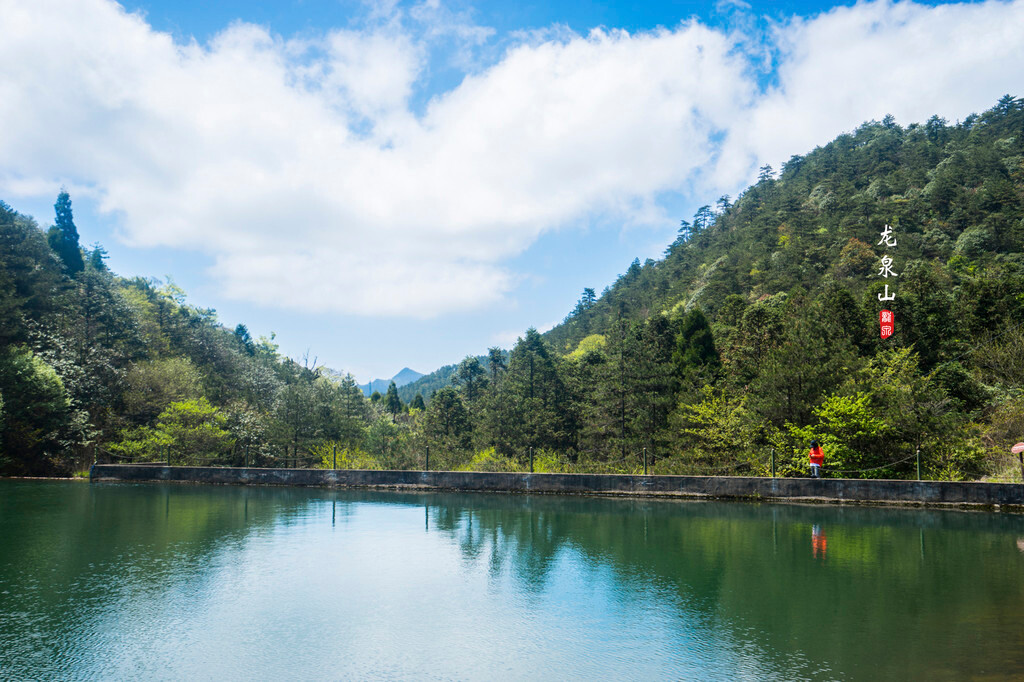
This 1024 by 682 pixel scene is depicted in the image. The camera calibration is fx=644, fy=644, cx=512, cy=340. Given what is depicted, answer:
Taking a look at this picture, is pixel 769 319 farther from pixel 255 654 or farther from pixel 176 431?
pixel 255 654

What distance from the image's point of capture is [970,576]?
9.27 metres

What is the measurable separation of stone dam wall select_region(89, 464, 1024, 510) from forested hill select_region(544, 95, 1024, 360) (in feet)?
40.7

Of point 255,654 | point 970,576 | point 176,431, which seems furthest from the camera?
point 176,431

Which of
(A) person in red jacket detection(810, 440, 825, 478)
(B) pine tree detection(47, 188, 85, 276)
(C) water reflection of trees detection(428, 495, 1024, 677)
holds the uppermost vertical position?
(B) pine tree detection(47, 188, 85, 276)

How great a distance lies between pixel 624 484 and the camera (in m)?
20.3

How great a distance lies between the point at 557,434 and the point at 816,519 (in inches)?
814

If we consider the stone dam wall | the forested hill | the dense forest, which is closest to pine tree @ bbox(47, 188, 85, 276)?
the dense forest

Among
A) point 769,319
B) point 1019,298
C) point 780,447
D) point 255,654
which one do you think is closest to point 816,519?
point 780,447

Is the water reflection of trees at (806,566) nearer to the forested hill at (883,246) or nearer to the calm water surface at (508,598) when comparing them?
the calm water surface at (508,598)

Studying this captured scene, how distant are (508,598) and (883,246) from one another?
183 ft

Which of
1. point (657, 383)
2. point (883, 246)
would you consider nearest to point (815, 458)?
point (657, 383)

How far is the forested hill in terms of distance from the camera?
30.1 meters

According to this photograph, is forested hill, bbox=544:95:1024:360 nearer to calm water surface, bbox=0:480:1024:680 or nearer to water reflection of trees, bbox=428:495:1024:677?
water reflection of trees, bbox=428:495:1024:677

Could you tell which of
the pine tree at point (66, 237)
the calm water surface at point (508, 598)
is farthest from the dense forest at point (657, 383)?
the calm water surface at point (508, 598)
